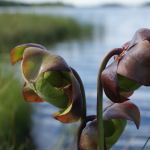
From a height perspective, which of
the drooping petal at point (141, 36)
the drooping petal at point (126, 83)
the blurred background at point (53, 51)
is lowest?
the blurred background at point (53, 51)

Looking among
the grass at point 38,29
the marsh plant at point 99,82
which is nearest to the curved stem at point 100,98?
the marsh plant at point 99,82

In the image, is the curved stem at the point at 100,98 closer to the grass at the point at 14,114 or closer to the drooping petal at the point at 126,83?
the drooping petal at the point at 126,83

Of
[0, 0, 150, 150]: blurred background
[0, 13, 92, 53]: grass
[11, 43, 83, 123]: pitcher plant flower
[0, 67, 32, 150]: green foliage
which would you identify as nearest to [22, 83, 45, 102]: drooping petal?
[11, 43, 83, 123]: pitcher plant flower

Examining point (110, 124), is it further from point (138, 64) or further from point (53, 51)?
point (53, 51)

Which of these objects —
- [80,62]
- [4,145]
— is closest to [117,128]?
[4,145]

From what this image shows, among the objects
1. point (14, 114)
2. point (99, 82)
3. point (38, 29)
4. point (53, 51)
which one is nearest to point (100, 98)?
point (99, 82)

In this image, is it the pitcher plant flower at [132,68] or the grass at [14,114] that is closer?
the pitcher plant flower at [132,68]

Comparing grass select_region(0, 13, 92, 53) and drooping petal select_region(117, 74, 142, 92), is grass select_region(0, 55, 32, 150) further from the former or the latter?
grass select_region(0, 13, 92, 53)
